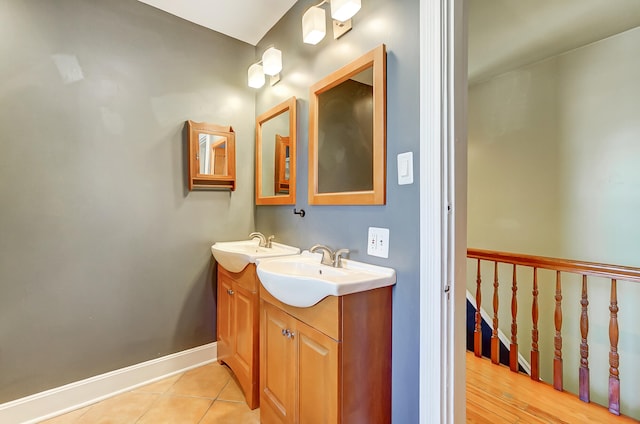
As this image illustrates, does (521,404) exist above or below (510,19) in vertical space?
below

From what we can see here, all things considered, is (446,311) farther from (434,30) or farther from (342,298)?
(434,30)

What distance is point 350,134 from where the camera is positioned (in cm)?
147

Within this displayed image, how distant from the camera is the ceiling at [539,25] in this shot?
1.83m

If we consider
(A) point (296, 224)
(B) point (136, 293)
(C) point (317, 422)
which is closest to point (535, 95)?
(A) point (296, 224)

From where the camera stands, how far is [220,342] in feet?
6.79

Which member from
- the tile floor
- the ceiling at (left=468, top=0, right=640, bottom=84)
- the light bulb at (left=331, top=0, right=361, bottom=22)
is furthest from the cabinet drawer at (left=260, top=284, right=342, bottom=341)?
the ceiling at (left=468, top=0, right=640, bottom=84)

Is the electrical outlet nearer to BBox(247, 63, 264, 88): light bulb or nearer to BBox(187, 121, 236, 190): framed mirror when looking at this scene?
BBox(187, 121, 236, 190): framed mirror

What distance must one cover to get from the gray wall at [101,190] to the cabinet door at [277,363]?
93cm

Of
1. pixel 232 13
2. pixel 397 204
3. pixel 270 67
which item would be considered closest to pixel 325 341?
pixel 397 204

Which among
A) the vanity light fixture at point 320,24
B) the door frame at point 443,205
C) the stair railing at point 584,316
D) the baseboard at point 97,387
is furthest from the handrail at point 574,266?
the baseboard at point 97,387

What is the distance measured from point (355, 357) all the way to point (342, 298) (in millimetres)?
238

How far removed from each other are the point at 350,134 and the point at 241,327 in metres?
1.32

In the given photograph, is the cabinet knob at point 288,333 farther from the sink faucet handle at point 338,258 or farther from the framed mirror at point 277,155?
the framed mirror at point 277,155

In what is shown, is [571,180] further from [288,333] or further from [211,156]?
[211,156]
